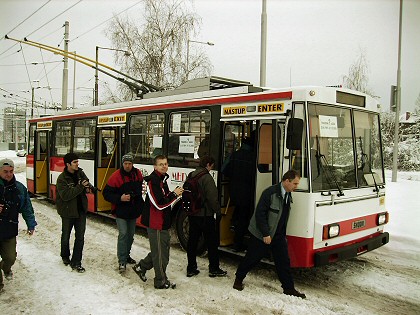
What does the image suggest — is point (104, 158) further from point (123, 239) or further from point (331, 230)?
point (331, 230)

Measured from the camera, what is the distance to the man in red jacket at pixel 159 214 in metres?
5.29

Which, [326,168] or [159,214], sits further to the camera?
[326,168]

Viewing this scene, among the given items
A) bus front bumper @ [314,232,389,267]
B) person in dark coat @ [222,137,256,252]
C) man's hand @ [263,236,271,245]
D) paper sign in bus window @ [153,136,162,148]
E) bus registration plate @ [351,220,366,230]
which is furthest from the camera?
paper sign in bus window @ [153,136,162,148]

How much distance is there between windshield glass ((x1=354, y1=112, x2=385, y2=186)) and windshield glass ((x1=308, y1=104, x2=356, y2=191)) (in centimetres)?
19

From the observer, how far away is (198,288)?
18.3ft

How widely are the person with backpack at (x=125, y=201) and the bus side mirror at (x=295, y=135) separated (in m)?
2.31

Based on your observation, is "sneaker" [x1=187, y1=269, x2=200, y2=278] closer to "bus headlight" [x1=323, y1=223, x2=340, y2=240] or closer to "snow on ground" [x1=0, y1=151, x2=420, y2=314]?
"snow on ground" [x1=0, y1=151, x2=420, y2=314]

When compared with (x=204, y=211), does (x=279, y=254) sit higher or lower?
lower

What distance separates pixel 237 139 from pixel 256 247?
2.11m

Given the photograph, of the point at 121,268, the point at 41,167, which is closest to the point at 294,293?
the point at 121,268

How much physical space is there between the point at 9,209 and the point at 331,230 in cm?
421

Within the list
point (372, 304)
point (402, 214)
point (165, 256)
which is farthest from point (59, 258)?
point (402, 214)

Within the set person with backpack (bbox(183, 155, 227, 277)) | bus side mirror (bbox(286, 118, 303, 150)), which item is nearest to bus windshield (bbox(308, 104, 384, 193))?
bus side mirror (bbox(286, 118, 303, 150))

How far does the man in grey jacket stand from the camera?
519 cm
